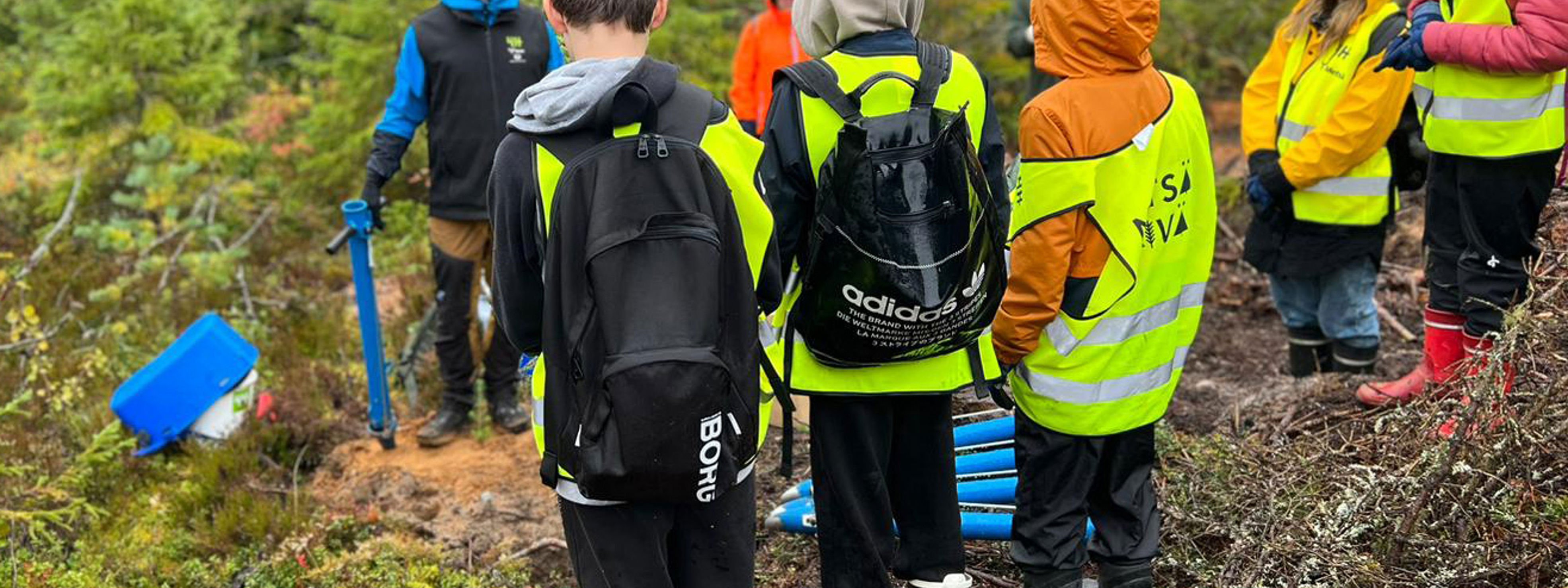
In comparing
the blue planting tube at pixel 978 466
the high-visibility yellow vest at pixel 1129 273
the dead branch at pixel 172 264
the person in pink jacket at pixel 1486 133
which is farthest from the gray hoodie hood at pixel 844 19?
the dead branch at pixel 172 264

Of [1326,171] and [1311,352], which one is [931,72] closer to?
[1326,171]

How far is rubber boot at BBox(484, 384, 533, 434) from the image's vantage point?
5988 millimetres

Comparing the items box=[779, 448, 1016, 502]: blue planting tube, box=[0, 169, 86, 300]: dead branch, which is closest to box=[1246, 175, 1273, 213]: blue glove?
box=[779, 448, 1016, 502]: blue planting tube

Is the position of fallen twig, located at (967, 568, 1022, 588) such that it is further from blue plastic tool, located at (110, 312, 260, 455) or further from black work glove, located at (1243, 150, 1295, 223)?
blue plastic tool, located at (110, 312, 260, 455)

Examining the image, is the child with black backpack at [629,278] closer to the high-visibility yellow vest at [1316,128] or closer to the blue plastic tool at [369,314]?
the blue plastic tool at [369,314]

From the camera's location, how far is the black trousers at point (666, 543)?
2.89 meters

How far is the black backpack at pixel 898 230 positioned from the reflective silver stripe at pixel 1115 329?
382 mm

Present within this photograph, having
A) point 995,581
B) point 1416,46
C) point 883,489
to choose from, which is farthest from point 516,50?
point 1416,46

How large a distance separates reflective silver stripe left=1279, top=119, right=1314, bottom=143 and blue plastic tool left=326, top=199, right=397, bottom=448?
3.52 meters

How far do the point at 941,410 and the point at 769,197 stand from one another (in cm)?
83

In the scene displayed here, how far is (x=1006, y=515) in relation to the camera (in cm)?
429

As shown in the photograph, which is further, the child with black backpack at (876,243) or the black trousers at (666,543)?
the child with black backpack at (876,243)

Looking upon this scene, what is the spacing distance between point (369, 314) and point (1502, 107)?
4218mm

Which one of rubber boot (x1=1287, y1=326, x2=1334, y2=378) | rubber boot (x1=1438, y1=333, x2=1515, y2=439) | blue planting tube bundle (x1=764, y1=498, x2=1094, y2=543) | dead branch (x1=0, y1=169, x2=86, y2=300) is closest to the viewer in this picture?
rubber boot (x1=1438, y1=333, x2=1515, y2=439)
